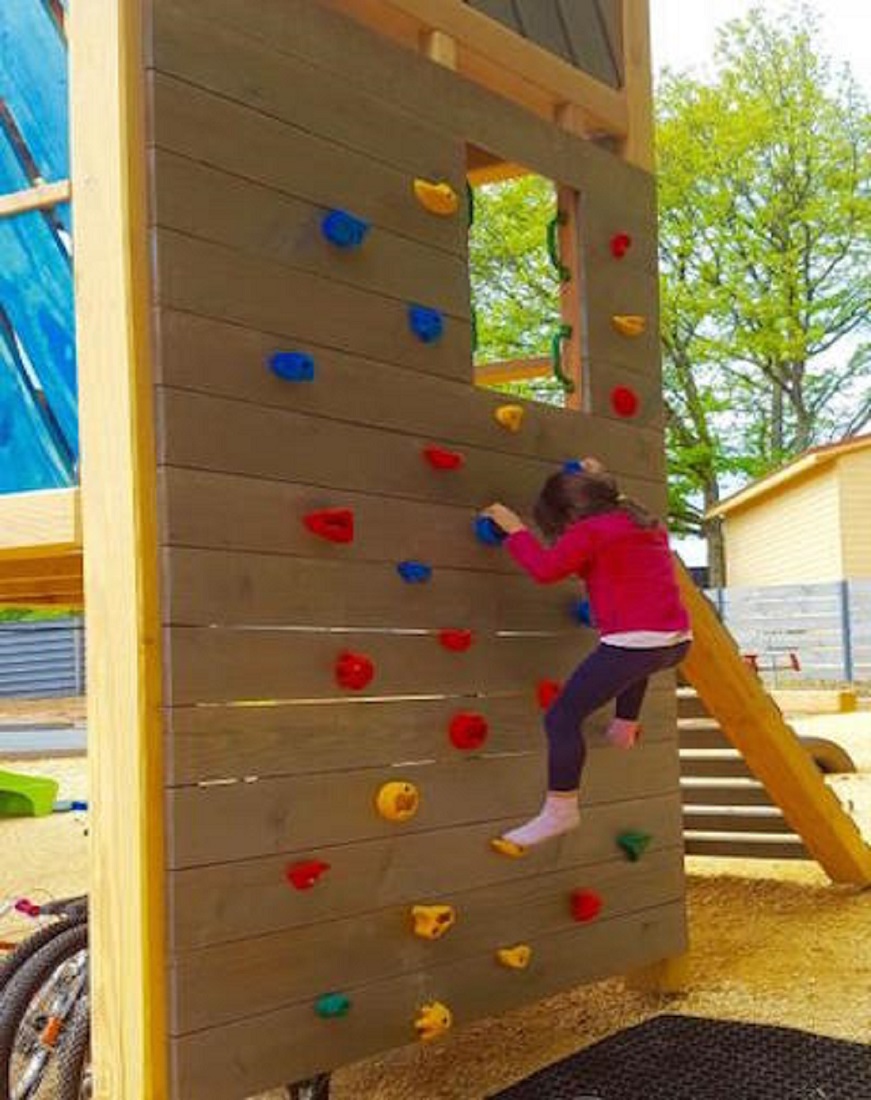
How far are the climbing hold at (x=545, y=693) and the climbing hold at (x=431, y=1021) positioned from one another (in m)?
1.04

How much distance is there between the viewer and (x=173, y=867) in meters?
3.46

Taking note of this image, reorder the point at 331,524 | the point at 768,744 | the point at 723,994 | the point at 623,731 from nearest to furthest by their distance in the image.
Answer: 1. the point at 331,524
2. the point at 623,731
3. the point at 723,994
4. the point at 768,744

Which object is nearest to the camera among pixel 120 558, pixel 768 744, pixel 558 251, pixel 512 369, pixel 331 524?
pixel 120 558

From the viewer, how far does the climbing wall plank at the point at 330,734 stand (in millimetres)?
3551

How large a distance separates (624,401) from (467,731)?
157cm

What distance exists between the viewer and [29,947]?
4.44m

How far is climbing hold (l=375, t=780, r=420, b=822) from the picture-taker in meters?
4.03

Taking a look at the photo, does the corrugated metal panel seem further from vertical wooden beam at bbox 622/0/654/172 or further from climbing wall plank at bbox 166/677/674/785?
climbing wall plank at bbox 166/677/674/785

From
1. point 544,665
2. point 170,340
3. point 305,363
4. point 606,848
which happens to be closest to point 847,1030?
point 606,848

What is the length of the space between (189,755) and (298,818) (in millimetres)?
416

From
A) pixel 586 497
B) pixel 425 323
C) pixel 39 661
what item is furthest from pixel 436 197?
pixel 39 661

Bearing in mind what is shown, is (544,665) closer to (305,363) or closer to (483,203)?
(305,363)

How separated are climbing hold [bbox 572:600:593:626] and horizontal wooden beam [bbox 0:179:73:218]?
6.88ft

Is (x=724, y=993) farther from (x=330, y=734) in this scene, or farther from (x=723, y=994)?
(x=330, y=734)
